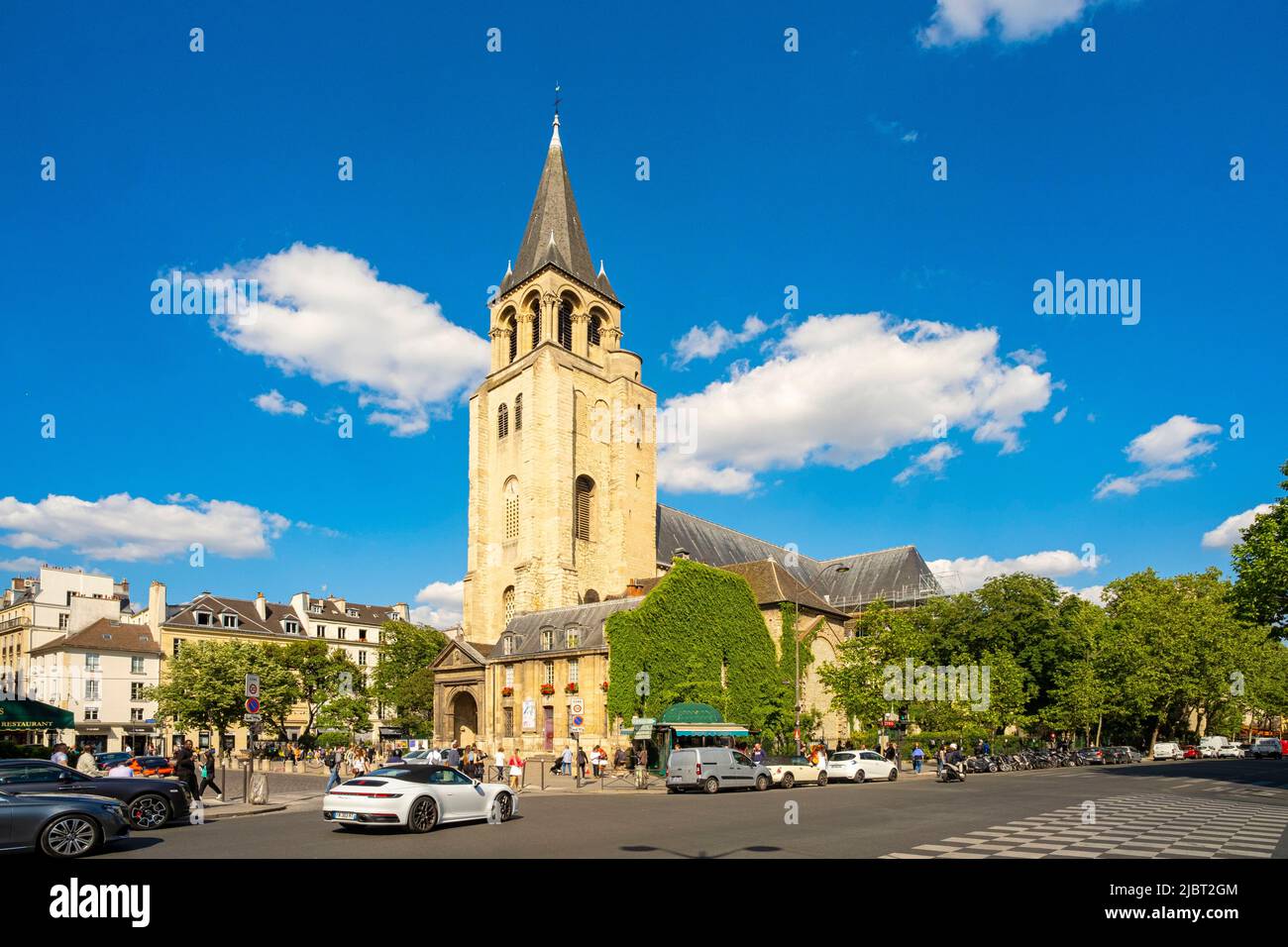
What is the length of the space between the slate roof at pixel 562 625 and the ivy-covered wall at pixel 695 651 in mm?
1741

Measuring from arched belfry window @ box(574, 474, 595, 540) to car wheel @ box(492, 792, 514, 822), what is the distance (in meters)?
47.2

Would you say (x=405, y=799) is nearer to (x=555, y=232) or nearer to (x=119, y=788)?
(x=119, y=788)

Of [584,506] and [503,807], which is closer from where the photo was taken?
[503,807]

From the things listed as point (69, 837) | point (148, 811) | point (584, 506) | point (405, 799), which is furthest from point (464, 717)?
point (69, 837)

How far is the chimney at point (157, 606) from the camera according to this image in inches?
2992

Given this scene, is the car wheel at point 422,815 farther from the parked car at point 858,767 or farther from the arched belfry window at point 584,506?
the arched belfry window at point 584,506

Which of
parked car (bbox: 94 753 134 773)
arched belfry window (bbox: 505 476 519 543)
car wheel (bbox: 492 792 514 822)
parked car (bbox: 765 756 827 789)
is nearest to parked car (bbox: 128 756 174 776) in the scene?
parked car (bbox: 94 753 134 773)

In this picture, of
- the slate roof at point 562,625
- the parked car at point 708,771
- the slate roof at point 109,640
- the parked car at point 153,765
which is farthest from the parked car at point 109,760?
the slate roof at point 109,640

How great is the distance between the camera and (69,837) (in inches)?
515

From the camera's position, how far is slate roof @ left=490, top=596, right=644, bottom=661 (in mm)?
50625

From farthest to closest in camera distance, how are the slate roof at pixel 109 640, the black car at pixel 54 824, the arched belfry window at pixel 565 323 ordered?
the arched belfry window at pixel 565 323 → the slate roof at pixel 109 640 → the black car at pixel 54 824

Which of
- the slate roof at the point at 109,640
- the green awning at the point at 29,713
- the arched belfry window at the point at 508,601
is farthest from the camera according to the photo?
the slate roof at the point at 109,640

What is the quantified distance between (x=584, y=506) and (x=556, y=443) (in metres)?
5.67
